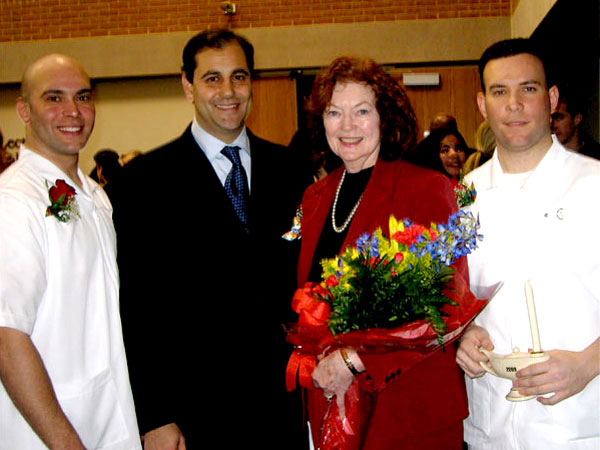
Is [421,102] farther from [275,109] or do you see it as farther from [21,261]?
[21,261]

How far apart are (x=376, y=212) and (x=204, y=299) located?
754 mm

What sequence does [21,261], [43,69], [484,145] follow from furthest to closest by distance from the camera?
[484,145] < [43,69] < [21,261]

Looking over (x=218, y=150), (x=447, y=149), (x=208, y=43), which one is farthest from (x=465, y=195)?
(x=447, y=149)

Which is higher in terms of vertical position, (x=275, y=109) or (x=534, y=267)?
(x=275, y=109)

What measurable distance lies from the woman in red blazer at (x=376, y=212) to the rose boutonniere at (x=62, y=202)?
2.90ft

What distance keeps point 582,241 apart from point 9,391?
1.98 meters

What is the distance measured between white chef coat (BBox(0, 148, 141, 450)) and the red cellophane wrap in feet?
2.27

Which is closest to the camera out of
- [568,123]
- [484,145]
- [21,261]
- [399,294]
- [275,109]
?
[399,294]

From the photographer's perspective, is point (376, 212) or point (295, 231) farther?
point (295, 231)

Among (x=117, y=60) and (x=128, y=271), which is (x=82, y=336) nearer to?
(x=128, y=271)

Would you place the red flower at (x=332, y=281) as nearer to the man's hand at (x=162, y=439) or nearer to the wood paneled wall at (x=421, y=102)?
the man's hand at (x=162, y=439)

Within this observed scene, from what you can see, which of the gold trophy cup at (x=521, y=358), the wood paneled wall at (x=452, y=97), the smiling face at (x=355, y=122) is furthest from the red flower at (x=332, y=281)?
the wood paneled wall at (x=452, y=97)

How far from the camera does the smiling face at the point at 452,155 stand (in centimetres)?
511

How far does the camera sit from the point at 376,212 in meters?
2.26
